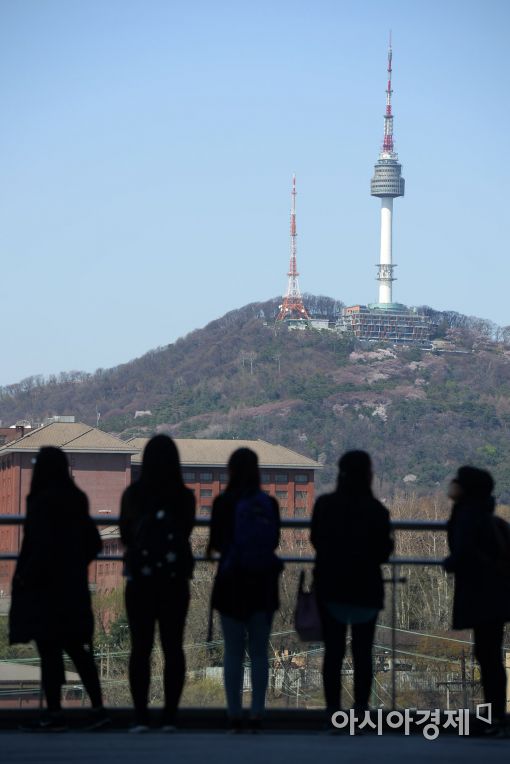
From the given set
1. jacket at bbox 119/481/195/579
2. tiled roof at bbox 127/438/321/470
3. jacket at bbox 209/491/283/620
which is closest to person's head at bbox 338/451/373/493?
jacket at bbox 209/491/283/620

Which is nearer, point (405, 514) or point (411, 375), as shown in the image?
point (405, 514)

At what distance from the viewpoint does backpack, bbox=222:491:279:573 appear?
635 cm

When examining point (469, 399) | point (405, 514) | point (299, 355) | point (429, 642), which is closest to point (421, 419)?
point (469, 399)

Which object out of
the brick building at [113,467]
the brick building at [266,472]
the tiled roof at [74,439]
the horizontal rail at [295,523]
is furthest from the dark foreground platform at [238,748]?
the brick building at [266,472]

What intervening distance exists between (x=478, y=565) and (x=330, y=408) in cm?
17144

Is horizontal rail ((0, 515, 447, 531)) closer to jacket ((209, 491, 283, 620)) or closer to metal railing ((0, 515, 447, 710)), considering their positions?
metal railing ((0, 515, 447, 710))

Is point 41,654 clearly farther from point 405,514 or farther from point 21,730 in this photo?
point 405,514

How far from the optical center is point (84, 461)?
101 metres

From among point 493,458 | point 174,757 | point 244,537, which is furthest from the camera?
point 493,458

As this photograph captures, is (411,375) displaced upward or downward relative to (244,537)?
upward

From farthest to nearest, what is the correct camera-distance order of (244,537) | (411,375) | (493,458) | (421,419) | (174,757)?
1. (411,375)
2. (421,419)
3. (493,458)
4. (244,537)
5. (174,757)

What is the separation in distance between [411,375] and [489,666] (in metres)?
191

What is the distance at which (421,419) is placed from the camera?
575 feet

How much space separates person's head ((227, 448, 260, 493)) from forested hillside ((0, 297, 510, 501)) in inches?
5514
